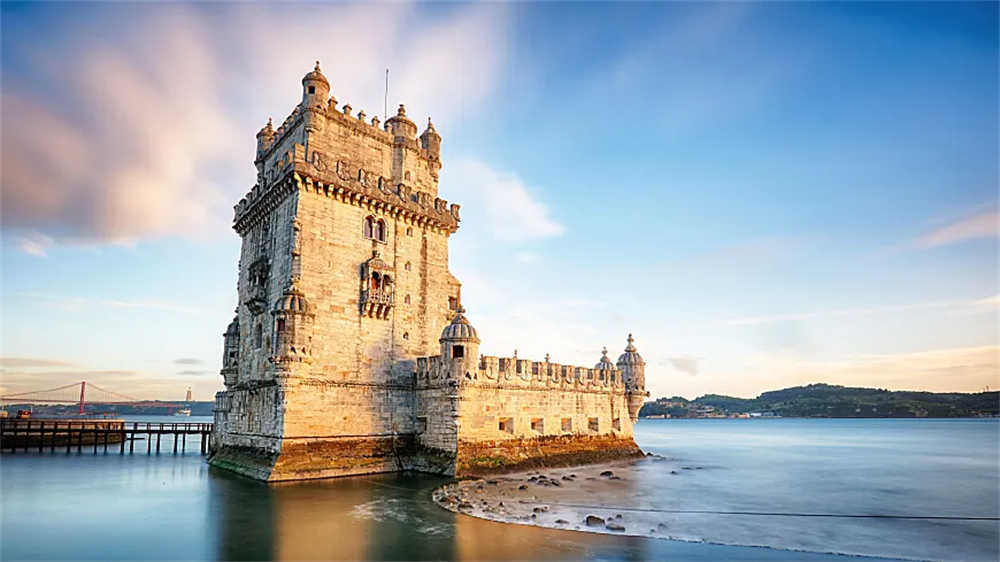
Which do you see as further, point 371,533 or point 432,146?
point 432,146

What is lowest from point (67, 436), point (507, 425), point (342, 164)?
point (67, 436)

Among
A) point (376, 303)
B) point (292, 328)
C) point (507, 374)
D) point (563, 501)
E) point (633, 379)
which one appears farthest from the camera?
point (633, 379)

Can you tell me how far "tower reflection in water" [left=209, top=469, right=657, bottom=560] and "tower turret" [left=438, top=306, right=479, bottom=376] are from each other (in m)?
6.47

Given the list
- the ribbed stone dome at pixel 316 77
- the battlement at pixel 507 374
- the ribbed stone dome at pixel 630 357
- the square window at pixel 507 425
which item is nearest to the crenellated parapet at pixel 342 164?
the ribbed stone dome at pixel 316 77

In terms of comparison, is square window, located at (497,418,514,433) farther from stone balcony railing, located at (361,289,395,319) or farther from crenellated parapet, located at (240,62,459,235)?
crenellated parapet, located at (240,62,459,235)

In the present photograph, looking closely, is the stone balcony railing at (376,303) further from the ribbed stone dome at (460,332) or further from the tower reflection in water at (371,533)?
the tower reflection in water at (371,533)

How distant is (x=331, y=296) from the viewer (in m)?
26.7

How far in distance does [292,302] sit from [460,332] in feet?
24.5

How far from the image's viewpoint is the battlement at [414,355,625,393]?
27.5 m

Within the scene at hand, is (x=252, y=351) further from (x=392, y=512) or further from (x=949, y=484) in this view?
(x=949, y=484)

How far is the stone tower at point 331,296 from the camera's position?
2512cm

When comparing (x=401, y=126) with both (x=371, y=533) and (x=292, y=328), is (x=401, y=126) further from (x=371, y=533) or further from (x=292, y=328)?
(x=371, y=533)

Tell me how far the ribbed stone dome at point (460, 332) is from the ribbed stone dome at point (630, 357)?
49.7 ft

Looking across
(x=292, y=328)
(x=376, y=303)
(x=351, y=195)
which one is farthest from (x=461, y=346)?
(x=351, y=195)
